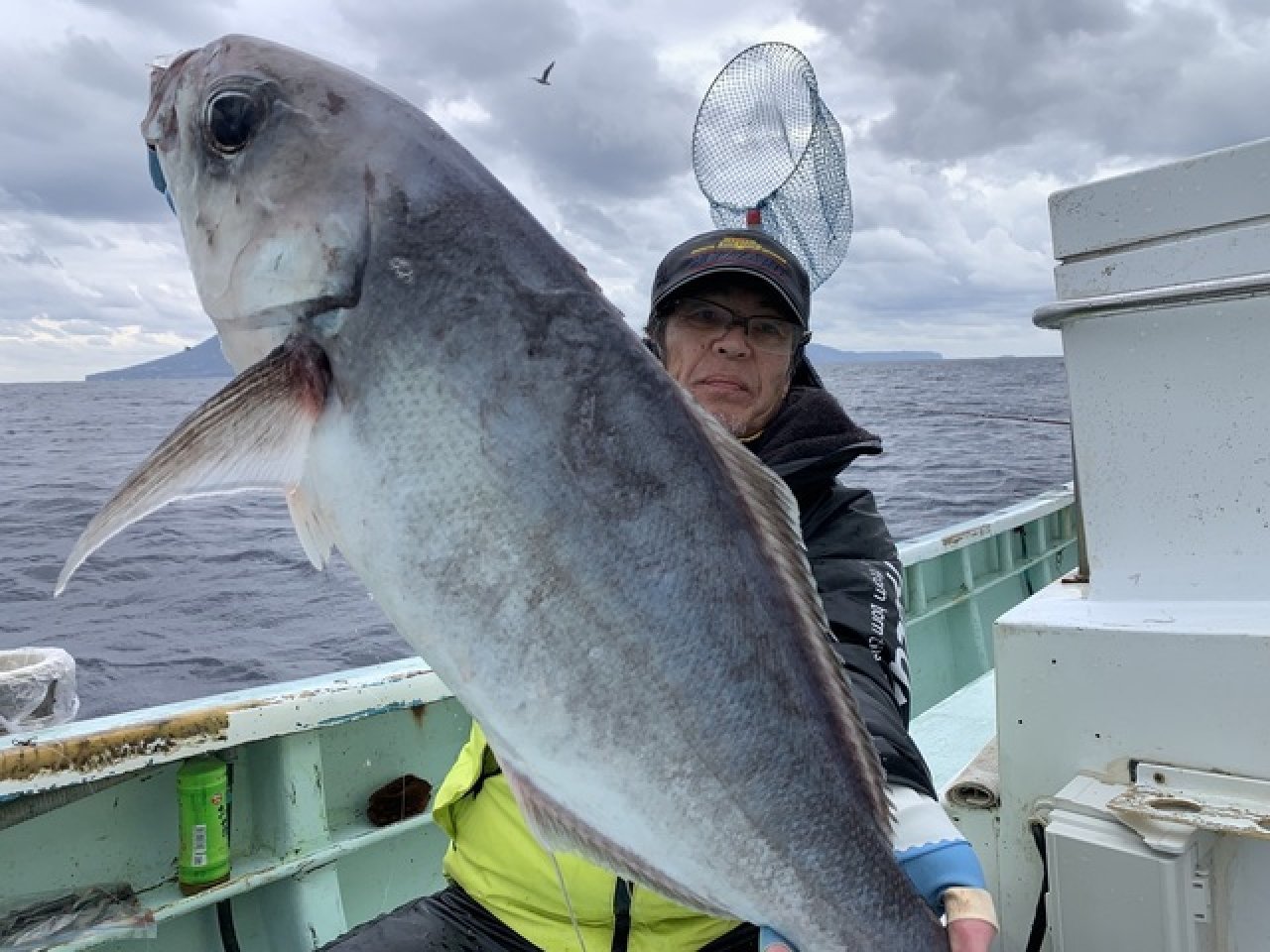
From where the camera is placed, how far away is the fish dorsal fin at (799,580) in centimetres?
168

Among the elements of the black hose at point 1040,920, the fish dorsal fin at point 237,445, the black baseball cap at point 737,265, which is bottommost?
the black hose at point 1040,920

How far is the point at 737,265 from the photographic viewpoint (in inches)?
124

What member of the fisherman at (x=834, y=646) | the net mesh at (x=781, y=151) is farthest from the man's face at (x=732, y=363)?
the net mesh at (x=781, y=151)

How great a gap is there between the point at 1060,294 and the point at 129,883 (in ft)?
12.3

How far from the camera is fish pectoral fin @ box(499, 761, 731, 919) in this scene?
1.58 m

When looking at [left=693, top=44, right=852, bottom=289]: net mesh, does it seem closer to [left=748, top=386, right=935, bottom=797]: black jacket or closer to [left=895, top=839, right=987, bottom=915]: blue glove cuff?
[left=748, top=386, right=935, bottom=797]: black jacket

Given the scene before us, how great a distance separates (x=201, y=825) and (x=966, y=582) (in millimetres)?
6840

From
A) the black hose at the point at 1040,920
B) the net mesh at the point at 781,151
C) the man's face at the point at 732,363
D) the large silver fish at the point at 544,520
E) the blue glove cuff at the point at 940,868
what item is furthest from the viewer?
the net mesh at the point at 781,151

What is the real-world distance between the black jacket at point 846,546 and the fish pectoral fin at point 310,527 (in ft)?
4.67

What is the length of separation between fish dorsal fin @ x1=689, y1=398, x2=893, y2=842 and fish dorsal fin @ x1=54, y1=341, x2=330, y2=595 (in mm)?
666

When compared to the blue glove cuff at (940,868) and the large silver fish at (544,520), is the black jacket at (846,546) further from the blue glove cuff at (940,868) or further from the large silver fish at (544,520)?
the large silver fish at (544,520)

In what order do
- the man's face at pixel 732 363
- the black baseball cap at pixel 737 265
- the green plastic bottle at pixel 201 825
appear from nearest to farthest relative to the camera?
the black baseball cap at pixel 737 265 → the man's face at pixel 732 363 → the green plastic bottle at pixel 201 825

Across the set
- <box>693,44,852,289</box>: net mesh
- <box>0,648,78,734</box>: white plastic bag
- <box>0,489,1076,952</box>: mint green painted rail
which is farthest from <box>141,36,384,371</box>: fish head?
<box>693,44,852,289</box>: net mesh

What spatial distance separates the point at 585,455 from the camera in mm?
1588
